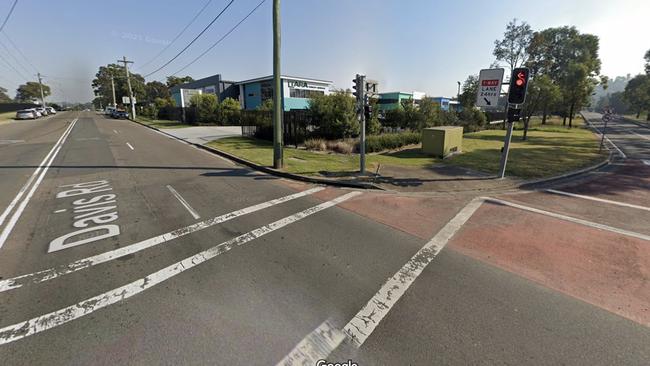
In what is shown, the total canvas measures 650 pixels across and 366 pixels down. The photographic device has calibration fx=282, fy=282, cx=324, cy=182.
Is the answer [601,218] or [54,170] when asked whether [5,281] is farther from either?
[601,218]

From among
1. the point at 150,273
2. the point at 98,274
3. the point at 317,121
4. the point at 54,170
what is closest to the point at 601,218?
the point at 150,273

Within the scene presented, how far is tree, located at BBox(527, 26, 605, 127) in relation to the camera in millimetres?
34500

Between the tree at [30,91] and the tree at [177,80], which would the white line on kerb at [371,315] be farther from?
the tree at [30,91]

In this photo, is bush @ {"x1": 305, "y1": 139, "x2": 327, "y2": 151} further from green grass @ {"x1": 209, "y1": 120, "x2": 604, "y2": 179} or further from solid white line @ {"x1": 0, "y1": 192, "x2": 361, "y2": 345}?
solid white line @ {"x1": 0, "y1": 192, "x2": 361, "y2": 345}

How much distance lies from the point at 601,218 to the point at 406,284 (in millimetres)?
5376

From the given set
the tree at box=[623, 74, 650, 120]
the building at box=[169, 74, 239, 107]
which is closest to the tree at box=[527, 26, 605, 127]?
the tree at box=[623, 74, 650, 120]

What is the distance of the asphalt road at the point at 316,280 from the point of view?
2457 millimetres

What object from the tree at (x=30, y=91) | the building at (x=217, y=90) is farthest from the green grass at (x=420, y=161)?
the tree at (x=30, y=91)

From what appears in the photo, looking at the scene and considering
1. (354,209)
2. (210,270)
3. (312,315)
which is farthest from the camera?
(354,209)

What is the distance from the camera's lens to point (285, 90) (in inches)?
1563

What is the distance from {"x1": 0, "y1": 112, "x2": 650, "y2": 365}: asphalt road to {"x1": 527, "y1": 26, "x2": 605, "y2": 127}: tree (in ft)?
125

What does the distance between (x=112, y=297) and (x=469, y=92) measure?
4125 centimetres

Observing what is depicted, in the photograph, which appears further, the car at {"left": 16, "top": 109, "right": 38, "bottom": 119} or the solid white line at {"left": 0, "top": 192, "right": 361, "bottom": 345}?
the car at {"left": 16, "top": 109, "right": 38, "bottom": 119}

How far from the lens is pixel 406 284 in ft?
11.1
